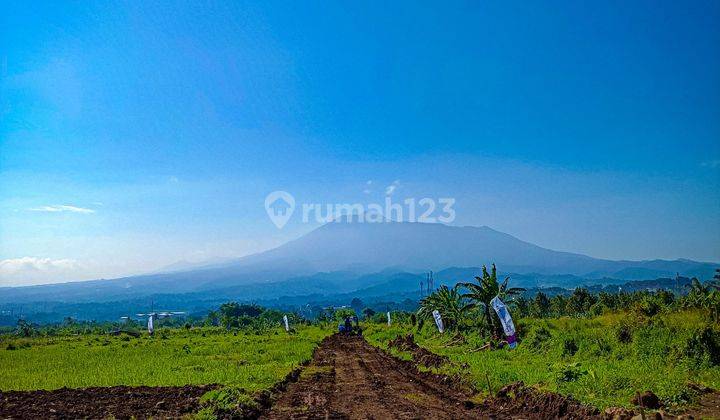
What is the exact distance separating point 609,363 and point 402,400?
7.23 meters

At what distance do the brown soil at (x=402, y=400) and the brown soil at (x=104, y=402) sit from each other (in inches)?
91.0

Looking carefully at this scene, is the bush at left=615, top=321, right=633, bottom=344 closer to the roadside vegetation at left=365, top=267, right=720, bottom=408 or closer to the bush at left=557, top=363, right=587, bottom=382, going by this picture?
the roadside vegetation at left=365, top=267, right=720, bottom=408

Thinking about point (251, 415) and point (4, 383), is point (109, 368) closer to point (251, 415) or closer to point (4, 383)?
point (4, 383)

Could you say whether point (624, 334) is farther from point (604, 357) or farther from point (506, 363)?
point (506, 363)

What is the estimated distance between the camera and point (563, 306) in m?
68.7

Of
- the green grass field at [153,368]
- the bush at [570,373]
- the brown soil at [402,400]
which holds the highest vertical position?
the bush at [570,373]

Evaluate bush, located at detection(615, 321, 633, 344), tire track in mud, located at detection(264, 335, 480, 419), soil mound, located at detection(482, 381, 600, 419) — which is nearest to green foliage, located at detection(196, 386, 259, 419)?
tire track in mud, located at detection(264, 335, 480, 419)

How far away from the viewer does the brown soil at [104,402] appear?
37.4 ft

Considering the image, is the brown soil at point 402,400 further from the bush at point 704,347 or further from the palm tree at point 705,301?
the palm tree at point 705,301

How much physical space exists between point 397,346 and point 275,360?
8938 mm

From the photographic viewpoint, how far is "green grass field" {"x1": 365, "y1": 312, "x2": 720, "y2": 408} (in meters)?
11.4

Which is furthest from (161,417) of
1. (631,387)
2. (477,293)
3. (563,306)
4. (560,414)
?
(563,306)

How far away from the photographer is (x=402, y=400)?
42.3ft

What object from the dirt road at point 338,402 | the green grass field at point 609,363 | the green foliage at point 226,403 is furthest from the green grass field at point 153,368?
the green grass field at point 609,363
